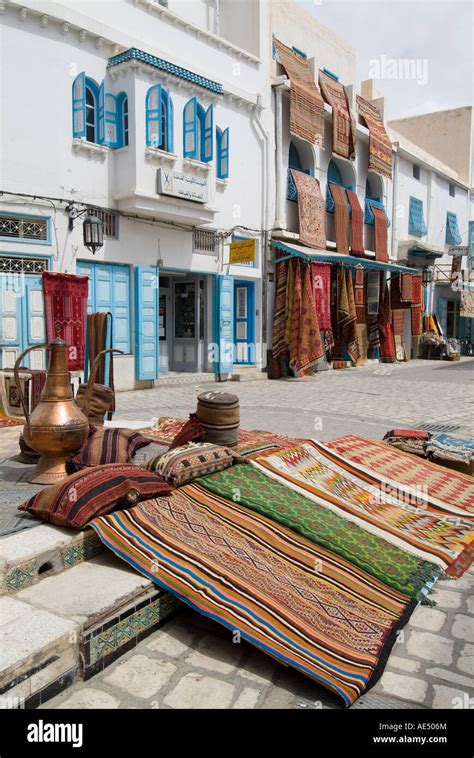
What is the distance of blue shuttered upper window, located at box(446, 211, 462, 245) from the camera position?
26.6m

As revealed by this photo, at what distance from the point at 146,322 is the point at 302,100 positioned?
8169 millimetres

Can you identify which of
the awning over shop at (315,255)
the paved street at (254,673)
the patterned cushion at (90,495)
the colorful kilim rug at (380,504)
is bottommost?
the paved street at (254,673)

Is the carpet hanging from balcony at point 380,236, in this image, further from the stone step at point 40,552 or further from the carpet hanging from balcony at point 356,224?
the stone step at point 40,552

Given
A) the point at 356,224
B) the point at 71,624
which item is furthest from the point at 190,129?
the point at 71,624

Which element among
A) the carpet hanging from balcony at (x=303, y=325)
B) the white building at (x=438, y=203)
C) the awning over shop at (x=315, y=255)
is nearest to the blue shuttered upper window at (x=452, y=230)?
the white building at (x=438, y=203)

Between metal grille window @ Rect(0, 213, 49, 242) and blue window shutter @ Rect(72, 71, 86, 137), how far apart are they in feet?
5.86

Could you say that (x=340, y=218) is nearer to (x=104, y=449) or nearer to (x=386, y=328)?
(x=386, y=328)

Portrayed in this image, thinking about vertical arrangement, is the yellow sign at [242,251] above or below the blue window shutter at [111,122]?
below

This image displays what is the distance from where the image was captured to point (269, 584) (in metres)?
2.92

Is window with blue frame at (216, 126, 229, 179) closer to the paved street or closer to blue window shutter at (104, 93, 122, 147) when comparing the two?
blue window shutter at (104, 93, 122, 147)

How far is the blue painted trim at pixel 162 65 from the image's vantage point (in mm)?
10547

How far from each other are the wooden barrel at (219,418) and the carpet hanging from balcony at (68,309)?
19.1 ft
